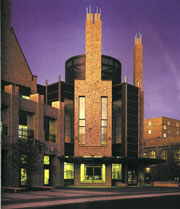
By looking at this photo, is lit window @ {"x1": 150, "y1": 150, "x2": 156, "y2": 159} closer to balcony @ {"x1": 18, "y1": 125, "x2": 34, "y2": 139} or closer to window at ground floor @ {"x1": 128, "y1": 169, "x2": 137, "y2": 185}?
window at ground floor @ {"x1": 128, "y1": 169, "x2": 137, "y2": 185}

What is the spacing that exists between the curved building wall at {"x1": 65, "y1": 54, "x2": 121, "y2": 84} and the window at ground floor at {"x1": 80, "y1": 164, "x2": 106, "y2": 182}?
16261 mm

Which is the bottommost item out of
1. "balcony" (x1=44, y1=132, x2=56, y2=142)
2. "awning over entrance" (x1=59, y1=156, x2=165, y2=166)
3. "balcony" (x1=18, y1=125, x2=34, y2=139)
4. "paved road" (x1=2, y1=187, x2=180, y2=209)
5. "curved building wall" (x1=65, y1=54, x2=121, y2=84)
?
"paved road" (x1=2, y1=187, x2=180, y2=209)

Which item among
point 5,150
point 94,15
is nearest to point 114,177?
point 5,150

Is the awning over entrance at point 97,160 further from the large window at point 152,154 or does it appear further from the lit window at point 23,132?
the large window at point 152,154

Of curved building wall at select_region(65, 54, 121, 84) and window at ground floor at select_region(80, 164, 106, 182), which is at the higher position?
curved building wall at select_region(65, 54, 121, 84)

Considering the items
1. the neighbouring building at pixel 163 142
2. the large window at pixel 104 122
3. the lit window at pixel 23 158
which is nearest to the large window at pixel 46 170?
the lit window at pixel 23 158

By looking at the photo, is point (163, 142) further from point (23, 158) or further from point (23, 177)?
point (23, 158)

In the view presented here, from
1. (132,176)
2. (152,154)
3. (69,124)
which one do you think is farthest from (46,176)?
(152,154)

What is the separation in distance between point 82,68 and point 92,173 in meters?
Answer: 19.0

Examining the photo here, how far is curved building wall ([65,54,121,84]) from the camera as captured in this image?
5959cm

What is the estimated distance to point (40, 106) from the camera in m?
45.7

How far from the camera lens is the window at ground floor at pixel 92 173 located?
5172 cm

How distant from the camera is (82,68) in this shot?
59.5 meters

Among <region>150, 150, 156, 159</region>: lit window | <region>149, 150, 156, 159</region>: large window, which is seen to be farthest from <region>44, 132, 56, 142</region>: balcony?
<region>149, 150, 156, 159</region>: large window
